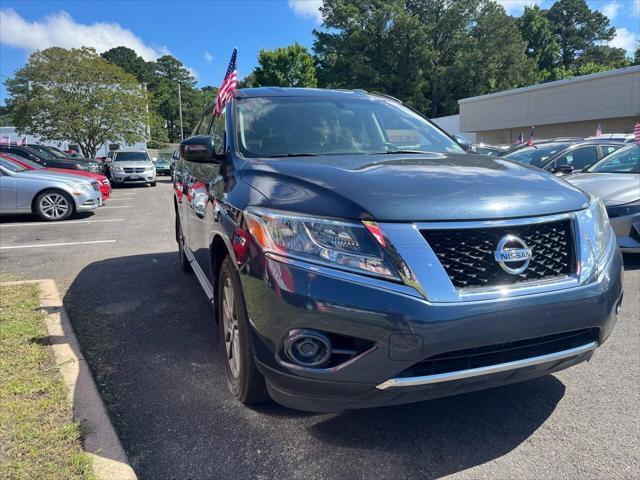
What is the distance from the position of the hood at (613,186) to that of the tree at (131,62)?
325ft

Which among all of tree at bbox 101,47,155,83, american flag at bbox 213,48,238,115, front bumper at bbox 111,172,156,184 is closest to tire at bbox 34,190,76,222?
american flag at bbox 213,48,238,115

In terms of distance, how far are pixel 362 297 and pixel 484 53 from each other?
2207 inches

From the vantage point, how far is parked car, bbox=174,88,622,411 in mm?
2018

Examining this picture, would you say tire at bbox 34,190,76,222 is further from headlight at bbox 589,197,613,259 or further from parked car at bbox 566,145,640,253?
headlight at bbox 589,197,613,259

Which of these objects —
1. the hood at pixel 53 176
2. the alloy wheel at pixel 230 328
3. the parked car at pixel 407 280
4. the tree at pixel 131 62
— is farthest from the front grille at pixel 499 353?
the tree at pixel 131 62

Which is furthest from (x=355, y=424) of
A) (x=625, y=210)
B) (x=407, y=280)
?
(x=625, y=210)

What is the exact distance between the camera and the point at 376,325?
1993mm

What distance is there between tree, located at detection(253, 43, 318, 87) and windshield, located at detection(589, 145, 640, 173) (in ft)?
156

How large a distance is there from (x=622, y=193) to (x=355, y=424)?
4.87m

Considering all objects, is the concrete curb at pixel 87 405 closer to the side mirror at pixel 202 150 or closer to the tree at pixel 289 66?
the side mirror at pixel 202 150

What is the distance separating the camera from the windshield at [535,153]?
9.45 metres

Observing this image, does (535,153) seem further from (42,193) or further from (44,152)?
(44,152)

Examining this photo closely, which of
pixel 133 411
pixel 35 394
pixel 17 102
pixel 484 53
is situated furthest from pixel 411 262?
pixel 484 53

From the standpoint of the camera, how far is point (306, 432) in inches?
101
